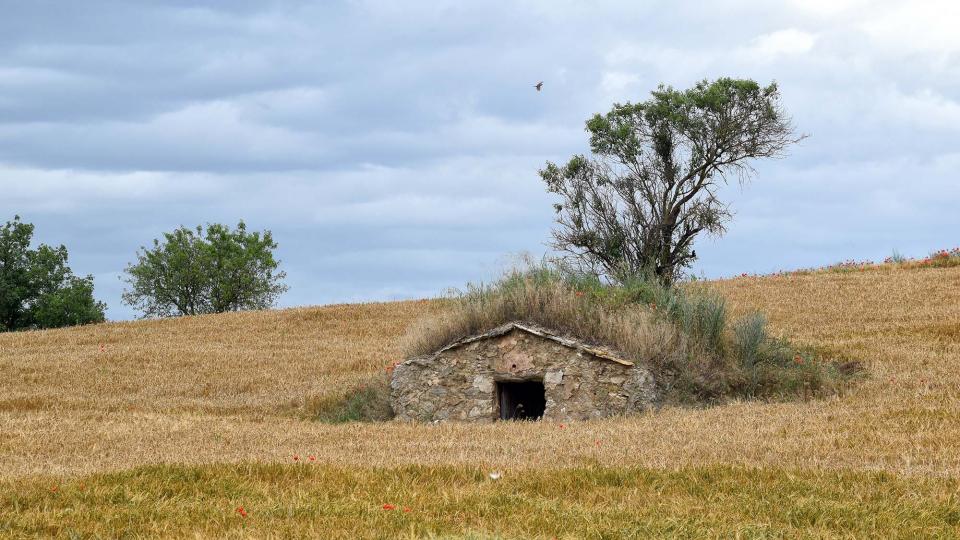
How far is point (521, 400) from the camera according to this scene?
22547 mm

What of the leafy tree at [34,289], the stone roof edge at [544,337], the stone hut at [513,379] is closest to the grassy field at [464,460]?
the stone hut at [513,379]

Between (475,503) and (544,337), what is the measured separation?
10.2 metres

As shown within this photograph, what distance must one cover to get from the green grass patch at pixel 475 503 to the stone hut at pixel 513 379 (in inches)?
307

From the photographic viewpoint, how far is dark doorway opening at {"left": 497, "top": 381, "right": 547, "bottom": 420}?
21.1m

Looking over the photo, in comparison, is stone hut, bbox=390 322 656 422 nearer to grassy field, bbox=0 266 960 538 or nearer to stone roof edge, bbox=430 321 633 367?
stone roof edge, bbox=430 321 633 367

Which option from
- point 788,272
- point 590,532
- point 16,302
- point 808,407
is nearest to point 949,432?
point 808,407

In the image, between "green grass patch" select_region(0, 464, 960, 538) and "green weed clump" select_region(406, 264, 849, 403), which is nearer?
"green grass patch" select_region(0, 464, 960, 538)

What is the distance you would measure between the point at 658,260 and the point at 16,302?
3213 centimetres

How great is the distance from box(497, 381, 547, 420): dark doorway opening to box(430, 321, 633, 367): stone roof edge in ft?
3.66

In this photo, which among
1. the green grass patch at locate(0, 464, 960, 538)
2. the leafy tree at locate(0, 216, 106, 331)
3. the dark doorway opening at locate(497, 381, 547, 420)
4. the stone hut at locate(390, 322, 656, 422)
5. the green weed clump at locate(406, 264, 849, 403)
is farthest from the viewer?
the leafy tree at locate(0, 216, 106, 331)

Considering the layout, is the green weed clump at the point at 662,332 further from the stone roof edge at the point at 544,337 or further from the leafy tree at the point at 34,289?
→ the leafy tree at the point at 34,289

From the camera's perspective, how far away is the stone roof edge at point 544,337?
64.4 ft

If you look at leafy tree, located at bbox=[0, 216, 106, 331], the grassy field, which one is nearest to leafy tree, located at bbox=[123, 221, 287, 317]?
leafy tree, located at bbox=[0, 216, 106, 331]

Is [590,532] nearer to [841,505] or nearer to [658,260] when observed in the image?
[841,505]
